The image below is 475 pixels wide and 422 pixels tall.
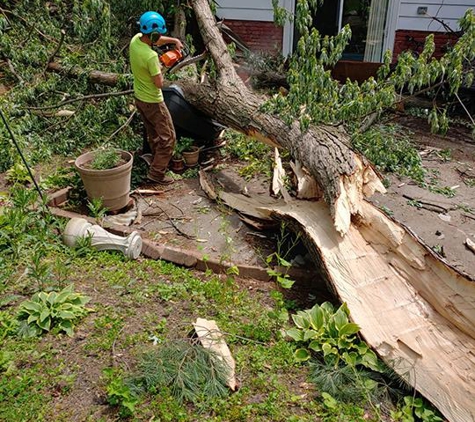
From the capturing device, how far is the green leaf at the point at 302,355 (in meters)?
3.05

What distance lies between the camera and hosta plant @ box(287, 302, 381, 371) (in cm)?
300

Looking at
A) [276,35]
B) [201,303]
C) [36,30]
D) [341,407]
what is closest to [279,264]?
[201,303]

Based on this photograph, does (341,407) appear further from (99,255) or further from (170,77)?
(170,77)

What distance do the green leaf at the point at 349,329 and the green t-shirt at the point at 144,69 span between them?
3.34 metres

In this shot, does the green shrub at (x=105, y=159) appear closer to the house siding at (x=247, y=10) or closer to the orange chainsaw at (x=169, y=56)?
the orange chainsaw at (x=169, y=56)

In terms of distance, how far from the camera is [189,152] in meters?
5.93

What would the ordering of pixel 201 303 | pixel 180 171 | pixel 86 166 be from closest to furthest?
pixel 201 303
pixel 86 166
pixel 180 171

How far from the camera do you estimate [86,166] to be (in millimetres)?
4797

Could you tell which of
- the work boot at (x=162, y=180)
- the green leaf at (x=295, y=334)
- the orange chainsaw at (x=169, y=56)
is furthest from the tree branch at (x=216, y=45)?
the green leaf at (x=295, y=334)

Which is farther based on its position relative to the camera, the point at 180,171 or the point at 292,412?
the point at 180,171

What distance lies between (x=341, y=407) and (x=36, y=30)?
23.5 feet

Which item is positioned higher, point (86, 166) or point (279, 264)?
point (86, 166)

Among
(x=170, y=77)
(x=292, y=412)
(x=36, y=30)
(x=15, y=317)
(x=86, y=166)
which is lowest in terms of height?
(x=292, y=412)

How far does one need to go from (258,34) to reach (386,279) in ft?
26.4
